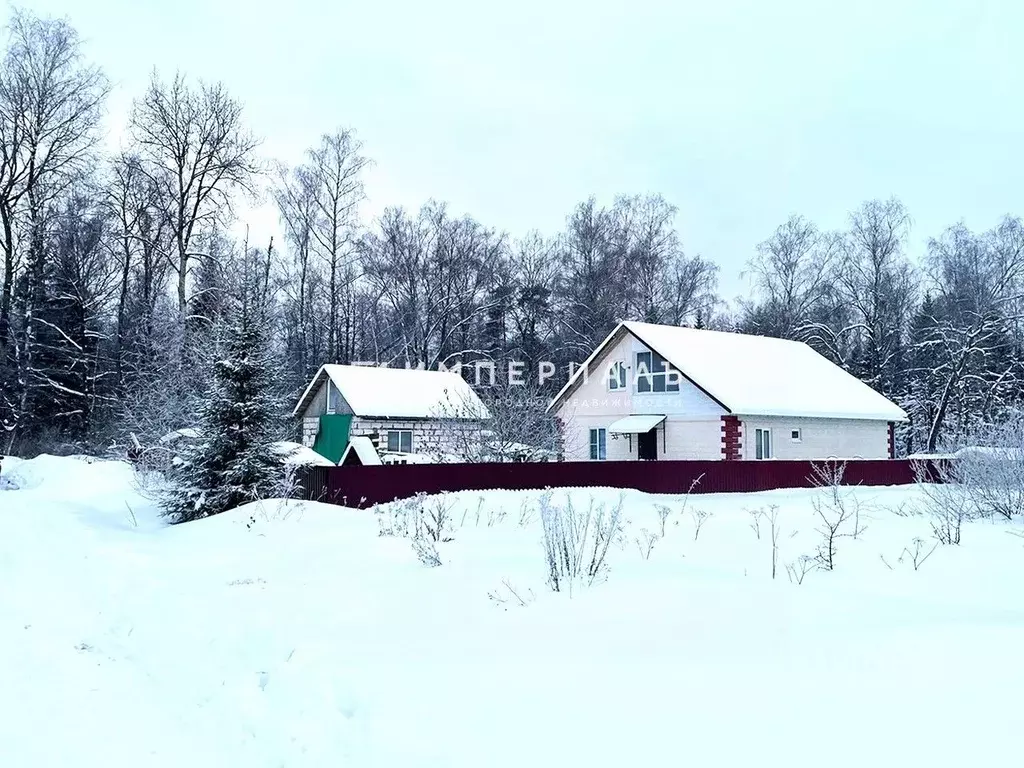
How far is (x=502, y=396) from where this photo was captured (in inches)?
863

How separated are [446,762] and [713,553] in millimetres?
5981

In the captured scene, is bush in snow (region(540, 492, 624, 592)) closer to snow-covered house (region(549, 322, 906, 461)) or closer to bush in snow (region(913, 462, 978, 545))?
bush in snow (region(913, 462, 978, 545))

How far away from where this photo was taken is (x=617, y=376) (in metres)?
27.0

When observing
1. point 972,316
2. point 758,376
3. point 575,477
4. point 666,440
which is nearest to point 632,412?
point 666,440

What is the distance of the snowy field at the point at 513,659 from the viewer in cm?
384

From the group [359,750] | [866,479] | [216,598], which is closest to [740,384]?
[866,479]

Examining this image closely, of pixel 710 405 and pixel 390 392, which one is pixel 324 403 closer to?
pixel 390 392

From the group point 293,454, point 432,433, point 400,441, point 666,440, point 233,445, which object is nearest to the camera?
point 233,445

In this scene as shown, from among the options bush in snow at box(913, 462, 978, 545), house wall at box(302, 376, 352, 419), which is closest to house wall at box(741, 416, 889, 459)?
bush in snow at box(913, 462, 978, 545)

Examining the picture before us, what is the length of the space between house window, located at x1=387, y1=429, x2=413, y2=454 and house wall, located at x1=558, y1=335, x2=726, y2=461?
5.46 metres

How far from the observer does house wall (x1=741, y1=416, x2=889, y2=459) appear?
78.3 ft

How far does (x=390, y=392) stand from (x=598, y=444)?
7752 mm

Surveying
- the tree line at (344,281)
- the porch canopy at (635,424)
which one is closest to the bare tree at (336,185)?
the tree line at (344,281)

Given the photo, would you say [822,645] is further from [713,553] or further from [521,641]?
[713,553]
